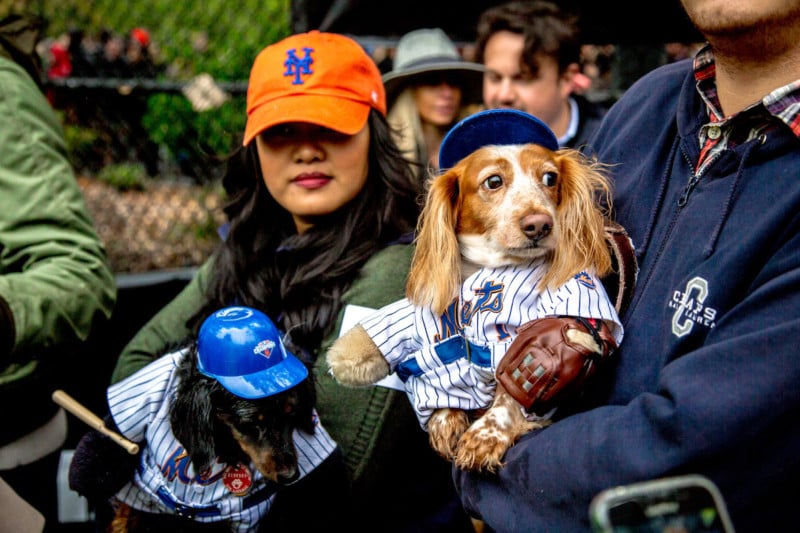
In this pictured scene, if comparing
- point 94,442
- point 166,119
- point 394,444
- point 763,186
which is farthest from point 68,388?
point 763,186

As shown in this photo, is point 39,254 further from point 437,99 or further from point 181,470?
point 437,99

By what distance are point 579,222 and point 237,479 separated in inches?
49.5

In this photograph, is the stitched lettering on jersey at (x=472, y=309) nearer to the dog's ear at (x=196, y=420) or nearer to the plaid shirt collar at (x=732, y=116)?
the plaid shirt collar at (x=732, y=116)

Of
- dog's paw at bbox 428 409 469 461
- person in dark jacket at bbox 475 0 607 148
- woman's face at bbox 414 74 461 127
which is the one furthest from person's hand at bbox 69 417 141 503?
woman's face at bbox 414 74 461 127

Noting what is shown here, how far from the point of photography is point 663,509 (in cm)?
67

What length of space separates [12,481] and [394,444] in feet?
4.94

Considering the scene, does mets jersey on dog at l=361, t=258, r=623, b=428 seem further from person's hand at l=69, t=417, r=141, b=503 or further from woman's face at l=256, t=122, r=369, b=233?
person's hand at l=69, t=417, r=141, b=503

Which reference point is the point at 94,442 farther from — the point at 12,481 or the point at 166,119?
the point at 166,119

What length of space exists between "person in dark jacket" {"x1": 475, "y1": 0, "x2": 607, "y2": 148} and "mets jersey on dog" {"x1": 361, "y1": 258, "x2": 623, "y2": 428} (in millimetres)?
2429

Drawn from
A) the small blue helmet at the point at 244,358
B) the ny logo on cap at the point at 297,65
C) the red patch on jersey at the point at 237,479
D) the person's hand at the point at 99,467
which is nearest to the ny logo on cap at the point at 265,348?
the small blue helmet at the point at 244,358

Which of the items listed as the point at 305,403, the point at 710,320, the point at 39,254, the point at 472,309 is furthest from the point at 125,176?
the point at 710,320

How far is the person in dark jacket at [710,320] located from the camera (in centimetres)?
114

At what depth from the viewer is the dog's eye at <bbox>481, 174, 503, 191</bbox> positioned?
173cm

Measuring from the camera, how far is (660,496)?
67 cm
